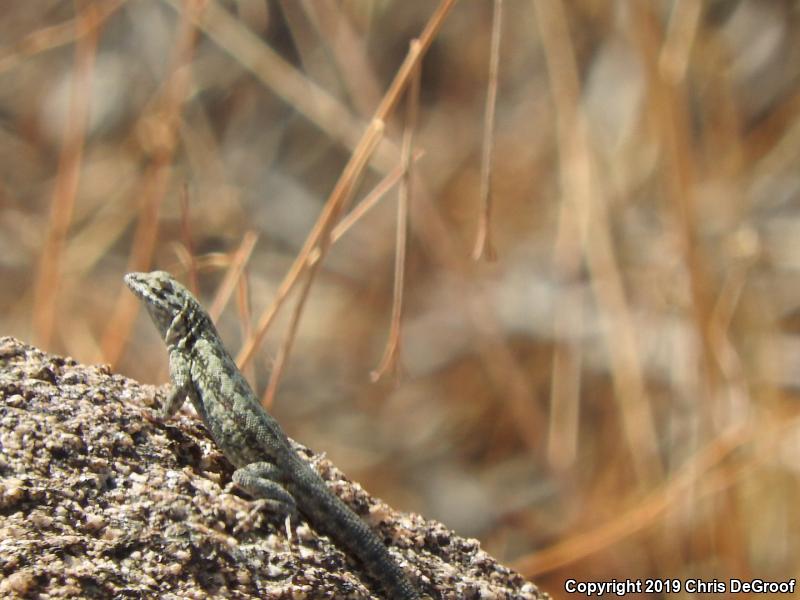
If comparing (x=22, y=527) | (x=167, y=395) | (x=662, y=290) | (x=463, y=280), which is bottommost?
(x=22, y=527)

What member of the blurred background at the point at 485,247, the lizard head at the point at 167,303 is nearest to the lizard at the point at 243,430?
the lizard head at the point at 167,303

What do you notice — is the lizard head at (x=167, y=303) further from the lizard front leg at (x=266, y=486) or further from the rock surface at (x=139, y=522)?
the lizard front leg at (x=266, y=486)

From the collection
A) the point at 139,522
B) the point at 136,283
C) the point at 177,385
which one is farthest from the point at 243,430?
the point at 136,283

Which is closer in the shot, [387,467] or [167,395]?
[167,395]

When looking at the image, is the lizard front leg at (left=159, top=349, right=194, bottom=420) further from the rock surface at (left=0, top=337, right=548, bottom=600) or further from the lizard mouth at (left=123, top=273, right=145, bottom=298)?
the lizard mouth at (left=123, top=273, right=145, bottom=298)

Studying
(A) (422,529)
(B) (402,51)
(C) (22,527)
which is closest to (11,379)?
(C) (22,527)

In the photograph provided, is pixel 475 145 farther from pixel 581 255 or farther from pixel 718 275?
pixel 718 275

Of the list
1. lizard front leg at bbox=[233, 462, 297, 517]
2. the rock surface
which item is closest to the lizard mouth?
the rock surface

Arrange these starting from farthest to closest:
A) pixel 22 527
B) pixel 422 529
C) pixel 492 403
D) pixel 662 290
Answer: pixel 492 403 < pixel 662 290 < pixel 422 529 < pixel 22 527

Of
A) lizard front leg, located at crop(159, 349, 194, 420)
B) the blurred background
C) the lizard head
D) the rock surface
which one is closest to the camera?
the rock surface
